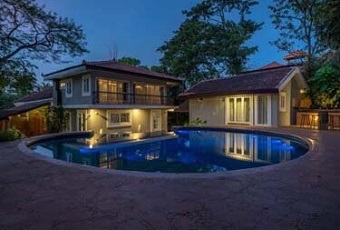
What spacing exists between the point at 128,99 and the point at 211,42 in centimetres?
1454

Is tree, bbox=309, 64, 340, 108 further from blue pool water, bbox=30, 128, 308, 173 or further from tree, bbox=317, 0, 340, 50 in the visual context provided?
tree, bbox=317, 0, 340, 50

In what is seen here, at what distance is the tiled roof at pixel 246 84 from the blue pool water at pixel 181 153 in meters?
4.92

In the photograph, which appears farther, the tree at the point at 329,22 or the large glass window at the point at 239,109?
the large glass window at the point at 239,109

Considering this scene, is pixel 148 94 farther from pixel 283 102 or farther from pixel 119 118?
pixel 283 102

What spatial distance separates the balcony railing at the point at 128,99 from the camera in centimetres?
1996

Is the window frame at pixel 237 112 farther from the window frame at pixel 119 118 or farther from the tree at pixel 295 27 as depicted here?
the window frame at pixel 119 118

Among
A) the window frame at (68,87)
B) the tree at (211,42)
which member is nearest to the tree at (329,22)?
the window frame at (68,87)

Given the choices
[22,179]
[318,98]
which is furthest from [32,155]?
[318,98]

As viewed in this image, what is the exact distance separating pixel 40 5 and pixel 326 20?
28.7 feet

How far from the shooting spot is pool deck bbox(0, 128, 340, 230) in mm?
3805

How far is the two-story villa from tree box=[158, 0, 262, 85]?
862 cm

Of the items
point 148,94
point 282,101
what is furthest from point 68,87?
point 282,101

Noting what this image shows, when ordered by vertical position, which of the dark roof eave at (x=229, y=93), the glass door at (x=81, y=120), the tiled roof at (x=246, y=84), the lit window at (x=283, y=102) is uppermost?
the tiled roof at (x=246, y=84)

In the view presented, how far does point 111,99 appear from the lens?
2078 cm
